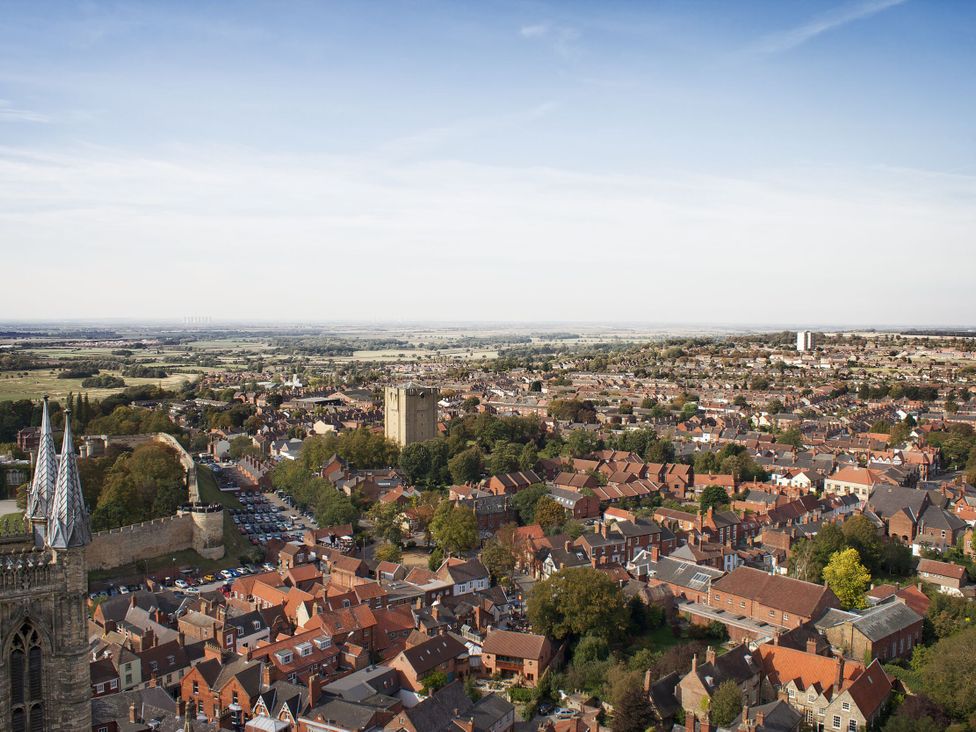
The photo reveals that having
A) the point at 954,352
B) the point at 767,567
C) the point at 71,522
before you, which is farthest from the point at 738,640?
the point at 954,352

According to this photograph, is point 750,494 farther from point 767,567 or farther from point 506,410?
point 506,410

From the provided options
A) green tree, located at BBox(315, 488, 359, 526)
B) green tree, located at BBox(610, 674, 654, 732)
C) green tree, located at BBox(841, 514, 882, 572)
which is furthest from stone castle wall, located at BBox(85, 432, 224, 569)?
green tree, located at BBox(841, 514, 882, 572)

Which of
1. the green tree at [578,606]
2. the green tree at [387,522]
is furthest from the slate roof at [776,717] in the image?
the green tree at [387,522]

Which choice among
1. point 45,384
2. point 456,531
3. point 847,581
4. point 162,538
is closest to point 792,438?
point 847,581

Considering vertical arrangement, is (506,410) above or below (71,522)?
below

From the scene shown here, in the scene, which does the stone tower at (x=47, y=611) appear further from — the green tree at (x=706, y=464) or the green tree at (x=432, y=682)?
the green tree at (x=706, y=464)
